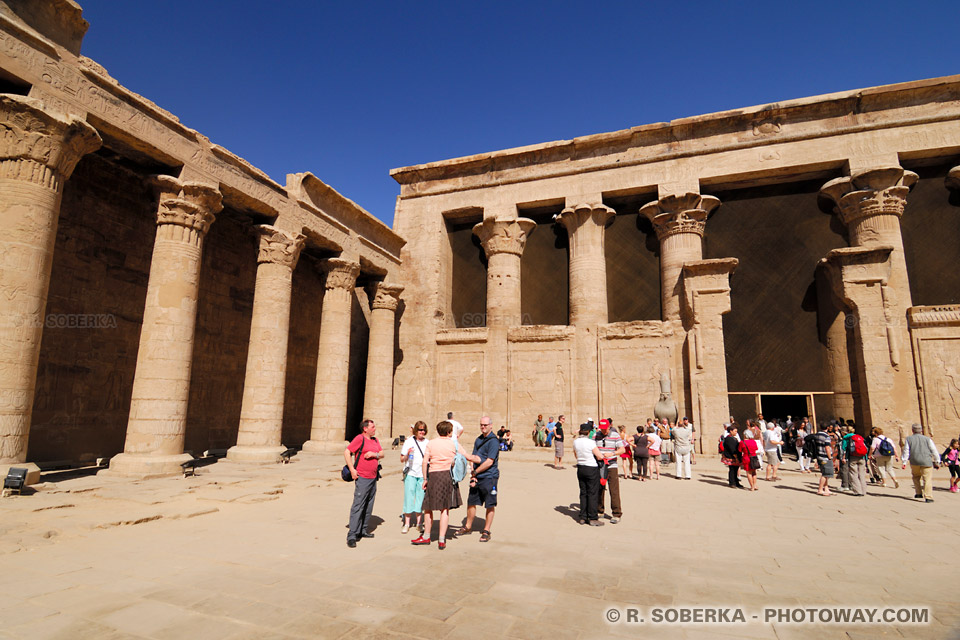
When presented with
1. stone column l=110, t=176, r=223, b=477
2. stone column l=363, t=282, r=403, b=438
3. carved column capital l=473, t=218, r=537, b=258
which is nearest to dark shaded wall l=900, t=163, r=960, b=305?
carved column capital l=473, t=218, r=537, b=258

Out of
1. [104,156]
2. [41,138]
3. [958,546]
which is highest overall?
[104,156]

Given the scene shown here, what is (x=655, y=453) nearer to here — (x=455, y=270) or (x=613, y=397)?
(x=613, y=397)

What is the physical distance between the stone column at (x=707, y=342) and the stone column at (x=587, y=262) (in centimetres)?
316

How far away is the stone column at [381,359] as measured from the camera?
17172mm

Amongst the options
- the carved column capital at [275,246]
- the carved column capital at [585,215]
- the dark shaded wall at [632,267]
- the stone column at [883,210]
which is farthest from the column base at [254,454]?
the stone column at [883,210]

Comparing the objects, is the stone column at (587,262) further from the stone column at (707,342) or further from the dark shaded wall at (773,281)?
the dark shaded wall at (773,281)

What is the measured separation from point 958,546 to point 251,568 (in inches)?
326

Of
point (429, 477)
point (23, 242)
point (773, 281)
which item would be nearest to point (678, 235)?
point (773, 281)

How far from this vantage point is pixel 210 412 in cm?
1435

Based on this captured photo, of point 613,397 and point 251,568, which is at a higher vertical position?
point 613,397

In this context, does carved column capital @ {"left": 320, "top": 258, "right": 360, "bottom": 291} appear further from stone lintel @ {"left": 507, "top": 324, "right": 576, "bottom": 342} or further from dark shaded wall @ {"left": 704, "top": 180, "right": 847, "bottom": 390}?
dark shaded wall @ {"left": 704, "top": 180, "right": 847, "bottom": 390}

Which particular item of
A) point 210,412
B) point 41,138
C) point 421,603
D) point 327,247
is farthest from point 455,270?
point 421,603

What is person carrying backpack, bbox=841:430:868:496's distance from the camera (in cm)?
963

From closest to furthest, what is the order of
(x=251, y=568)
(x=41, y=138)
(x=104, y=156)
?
(x=251, y=568) < (x=41, y=138) < (x=104, y=156)
